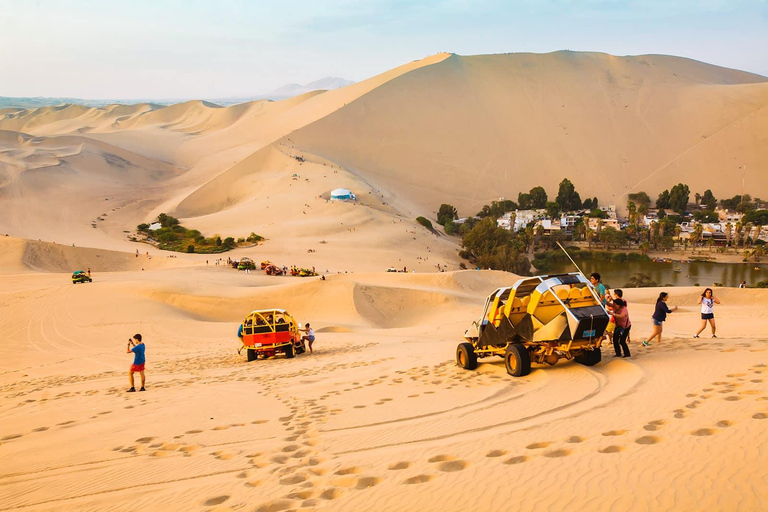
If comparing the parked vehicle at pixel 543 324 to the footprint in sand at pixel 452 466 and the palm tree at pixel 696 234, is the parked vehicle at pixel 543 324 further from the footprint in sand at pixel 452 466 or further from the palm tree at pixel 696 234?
the palm tree at pixel 696 234

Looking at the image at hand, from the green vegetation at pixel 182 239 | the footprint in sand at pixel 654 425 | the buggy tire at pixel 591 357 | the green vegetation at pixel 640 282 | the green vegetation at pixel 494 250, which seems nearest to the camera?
the footprint in sand at pixel 654 425

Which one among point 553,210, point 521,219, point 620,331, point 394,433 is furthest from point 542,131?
point 394,433

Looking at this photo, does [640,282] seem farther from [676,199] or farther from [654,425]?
[654,425]

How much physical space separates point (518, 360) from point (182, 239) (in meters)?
46.5

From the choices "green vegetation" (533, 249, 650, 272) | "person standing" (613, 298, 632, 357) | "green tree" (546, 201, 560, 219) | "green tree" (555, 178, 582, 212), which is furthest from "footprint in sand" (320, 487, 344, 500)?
"green tree" (555, 178, 582, 212)

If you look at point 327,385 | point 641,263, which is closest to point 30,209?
point 641,263

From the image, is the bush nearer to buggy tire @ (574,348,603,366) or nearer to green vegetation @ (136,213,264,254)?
green vegetation @ (136,213,264,254)

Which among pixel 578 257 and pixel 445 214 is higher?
pixel 445 214

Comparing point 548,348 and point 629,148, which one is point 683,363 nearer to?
point 548,348

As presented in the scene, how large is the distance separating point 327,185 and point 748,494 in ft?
211

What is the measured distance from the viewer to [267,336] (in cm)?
1539

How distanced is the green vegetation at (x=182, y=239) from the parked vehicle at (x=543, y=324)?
122ft

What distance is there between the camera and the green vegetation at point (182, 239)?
46731 millimetres

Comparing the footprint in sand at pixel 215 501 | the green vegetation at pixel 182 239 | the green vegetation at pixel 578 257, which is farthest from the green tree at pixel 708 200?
the footprint in sand at pixel 215 501
